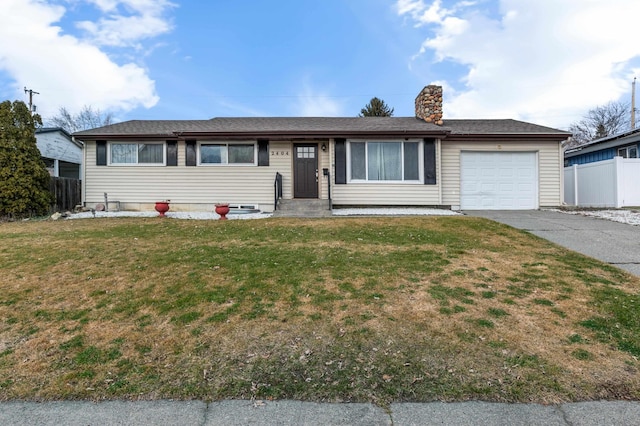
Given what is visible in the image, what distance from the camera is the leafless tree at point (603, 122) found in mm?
31625

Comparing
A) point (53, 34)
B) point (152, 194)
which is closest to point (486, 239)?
point (152, 194)

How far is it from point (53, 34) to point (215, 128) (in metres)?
8.73

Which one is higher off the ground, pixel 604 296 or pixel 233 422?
pixel 604 296

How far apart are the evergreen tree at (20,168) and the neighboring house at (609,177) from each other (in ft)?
65.8

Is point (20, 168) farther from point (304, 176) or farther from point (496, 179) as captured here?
point (496, 179)

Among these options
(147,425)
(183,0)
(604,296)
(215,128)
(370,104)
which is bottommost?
(147,425)

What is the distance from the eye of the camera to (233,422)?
2.13 m

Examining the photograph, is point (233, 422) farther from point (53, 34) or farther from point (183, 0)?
point (53, 34)

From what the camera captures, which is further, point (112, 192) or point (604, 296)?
point (112, 192)

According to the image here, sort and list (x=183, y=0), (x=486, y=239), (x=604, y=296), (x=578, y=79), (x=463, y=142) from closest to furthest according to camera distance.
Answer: (x=604, y=296) < (x=486, y=239) < (x=183, y=0) < (x=463, y=142) < (x=578, y=79)

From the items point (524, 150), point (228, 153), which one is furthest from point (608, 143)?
point (228, 153)

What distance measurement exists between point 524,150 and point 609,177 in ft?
10.4

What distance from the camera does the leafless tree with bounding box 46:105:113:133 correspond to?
3672cm

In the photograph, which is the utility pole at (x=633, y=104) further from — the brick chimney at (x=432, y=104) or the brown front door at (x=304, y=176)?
the brown front door at (x=304, y=176)
